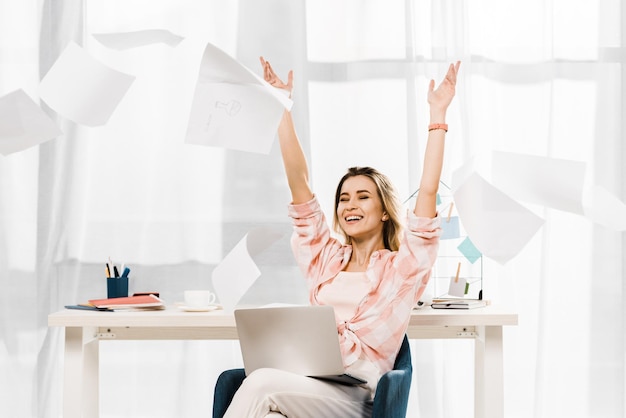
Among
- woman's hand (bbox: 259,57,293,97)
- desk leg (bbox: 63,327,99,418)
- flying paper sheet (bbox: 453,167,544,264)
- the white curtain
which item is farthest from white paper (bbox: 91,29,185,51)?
Answer: flying paper sheet (bbox: 453,167,544,264)

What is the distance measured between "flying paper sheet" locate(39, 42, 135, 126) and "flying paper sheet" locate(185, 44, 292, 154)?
24cm

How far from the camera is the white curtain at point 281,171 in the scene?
2.86 metres

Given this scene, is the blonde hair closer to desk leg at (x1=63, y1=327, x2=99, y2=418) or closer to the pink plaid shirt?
the pink plaid shirt

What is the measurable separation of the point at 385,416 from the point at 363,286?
0.42 meters

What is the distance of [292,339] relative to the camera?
73.2 inches

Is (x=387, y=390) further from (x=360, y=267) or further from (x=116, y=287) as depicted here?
(x=116, y=287)

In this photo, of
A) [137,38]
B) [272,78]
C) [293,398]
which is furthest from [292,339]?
[137,38]

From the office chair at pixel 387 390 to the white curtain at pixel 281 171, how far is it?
89cm

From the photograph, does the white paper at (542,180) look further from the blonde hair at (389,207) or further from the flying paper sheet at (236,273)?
the flying paper sheet at (236,273)

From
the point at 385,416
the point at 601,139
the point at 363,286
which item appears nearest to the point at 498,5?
the point at 601,139

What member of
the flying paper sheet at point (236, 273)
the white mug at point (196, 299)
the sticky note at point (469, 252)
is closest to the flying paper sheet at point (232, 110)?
the flying paper sheet at point (236, 273)

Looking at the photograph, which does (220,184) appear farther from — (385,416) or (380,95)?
(385,416)

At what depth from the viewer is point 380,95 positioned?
2885 millimetres

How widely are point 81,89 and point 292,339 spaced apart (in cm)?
73
